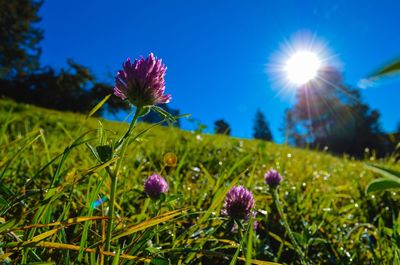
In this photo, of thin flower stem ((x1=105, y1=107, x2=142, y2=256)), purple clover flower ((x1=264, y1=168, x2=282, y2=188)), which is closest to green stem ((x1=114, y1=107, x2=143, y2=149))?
thin flower stem ((x1=105, y1=107, x2=142, y2=256))

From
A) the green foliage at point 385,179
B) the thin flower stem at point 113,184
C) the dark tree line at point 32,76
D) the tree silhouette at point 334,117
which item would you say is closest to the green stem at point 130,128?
the thin flower stem at point 113,184

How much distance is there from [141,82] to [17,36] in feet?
124

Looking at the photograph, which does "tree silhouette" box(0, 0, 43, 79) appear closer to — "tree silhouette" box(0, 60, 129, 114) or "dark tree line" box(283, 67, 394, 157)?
"tree silhouette" box(0, 60, 129, 114)

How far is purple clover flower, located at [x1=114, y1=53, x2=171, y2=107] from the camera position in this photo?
922mm

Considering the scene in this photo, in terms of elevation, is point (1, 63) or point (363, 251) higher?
point (1, 63)

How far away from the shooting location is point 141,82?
919 mm

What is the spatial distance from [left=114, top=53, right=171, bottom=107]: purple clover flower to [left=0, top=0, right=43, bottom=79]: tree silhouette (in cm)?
3342

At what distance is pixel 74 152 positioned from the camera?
2.85 meters

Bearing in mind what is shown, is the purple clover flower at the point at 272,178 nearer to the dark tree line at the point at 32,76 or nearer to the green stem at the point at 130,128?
the green stem at the point at 130,128

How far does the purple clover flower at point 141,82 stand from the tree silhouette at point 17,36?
3342 centimetres

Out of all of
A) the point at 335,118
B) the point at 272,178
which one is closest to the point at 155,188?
the point at 272,178

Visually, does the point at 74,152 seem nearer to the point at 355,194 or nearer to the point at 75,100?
the point at 355,194

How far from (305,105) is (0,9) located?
37.8 m

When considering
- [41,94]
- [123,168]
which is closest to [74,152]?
[123,168]
